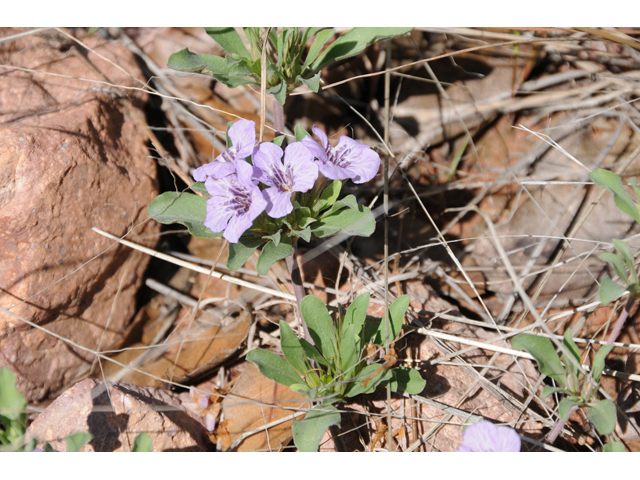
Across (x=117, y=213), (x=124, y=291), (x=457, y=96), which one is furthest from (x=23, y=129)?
(x=457, y=96)

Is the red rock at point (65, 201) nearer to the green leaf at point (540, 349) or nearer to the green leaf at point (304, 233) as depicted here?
the green leaf at point (304, 233)

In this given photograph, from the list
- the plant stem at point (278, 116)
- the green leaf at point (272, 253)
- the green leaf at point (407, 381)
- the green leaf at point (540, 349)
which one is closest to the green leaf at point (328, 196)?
the green leaf at point (272, 253)

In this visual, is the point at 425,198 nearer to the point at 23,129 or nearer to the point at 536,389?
the point at 536,389

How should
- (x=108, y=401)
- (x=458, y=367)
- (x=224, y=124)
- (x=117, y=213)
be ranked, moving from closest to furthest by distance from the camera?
1. (x=108, y=401)
2. (x=458, y=367)
3. (x=117, y=213)
4. (x=224, y=124)

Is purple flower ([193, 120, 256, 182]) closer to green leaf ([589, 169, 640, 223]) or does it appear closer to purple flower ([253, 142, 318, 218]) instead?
purple flower ([253, 142, 318, 218])

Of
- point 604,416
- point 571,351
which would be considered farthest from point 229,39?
point 604,416

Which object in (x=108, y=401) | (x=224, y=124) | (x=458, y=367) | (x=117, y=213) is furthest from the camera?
(x=224, y=124)
